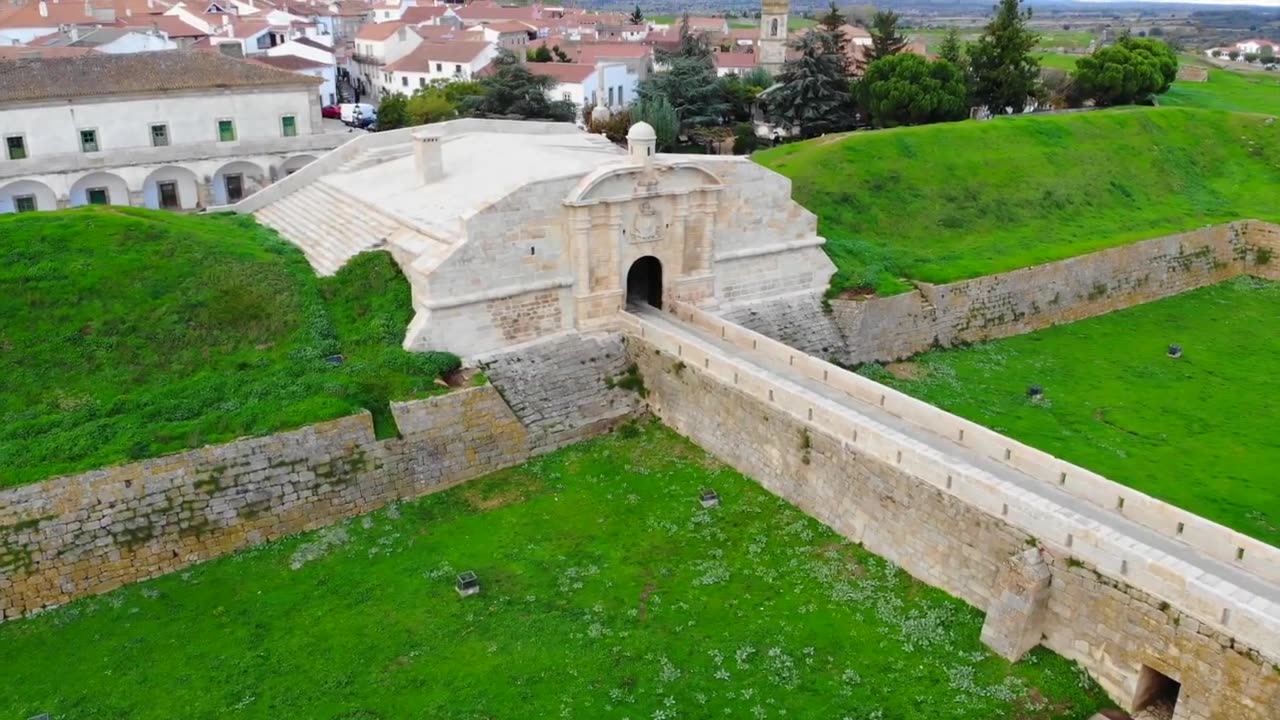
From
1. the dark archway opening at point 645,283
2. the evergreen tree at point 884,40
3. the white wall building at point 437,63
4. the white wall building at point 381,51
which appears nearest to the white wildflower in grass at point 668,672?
the dark archway opening at point 645,283

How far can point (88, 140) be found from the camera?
3048 centimetres

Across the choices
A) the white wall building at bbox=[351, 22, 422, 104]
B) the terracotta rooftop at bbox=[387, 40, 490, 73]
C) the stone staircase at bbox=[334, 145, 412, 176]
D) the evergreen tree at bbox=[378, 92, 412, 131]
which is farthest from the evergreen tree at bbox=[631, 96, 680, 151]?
the white wall building at bbox=[351, 22, 422, 104]

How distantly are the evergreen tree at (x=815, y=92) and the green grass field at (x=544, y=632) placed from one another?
98.1 feet

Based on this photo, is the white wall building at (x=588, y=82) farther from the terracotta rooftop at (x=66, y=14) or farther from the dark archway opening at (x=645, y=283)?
the dark archway opening at (x=645, y=283)

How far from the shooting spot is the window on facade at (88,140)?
30.4m

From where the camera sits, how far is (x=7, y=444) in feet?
49.8

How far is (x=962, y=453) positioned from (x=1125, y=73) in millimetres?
35698

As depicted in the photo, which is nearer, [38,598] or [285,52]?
[38,598]

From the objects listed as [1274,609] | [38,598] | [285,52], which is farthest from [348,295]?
[285,52]

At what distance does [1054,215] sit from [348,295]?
Answer: 23218 millimetres

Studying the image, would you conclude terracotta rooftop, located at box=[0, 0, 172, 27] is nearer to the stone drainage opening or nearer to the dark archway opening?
the dark archway opening

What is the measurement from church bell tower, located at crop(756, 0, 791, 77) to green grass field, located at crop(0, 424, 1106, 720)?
5314 centimetres

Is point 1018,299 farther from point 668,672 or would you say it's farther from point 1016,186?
point 668,672

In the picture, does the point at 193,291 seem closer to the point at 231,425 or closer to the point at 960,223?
the point at 231,425
